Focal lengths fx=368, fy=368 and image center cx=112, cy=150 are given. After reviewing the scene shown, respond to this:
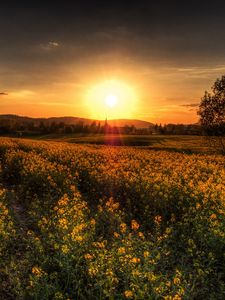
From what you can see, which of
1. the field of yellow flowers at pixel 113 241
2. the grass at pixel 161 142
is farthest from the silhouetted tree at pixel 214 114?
the field of yellow flowers at pixel 113 241

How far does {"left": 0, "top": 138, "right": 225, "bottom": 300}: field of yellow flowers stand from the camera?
6.48 meters

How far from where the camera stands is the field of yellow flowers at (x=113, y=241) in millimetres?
6480

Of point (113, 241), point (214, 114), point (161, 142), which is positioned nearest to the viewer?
point (113, 241)

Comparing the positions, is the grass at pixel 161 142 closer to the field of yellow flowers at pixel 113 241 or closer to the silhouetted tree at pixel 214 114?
the silhouetted tree at pixel 214 114

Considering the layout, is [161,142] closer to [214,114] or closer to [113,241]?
[214,114]

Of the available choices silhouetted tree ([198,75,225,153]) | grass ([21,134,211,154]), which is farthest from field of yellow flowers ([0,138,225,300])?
grass ([21,134,211,154])

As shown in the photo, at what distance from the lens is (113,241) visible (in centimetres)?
954

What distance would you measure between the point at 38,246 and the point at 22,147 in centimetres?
2804

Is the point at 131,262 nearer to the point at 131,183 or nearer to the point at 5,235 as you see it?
the point at 5,235

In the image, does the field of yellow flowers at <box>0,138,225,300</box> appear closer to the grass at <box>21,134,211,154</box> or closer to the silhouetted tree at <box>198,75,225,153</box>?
the silhouetted tree at <box>198,75,225,153</box>

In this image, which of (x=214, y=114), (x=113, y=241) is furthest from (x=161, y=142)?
(x=113, y=241)

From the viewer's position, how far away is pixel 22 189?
50.5 ft

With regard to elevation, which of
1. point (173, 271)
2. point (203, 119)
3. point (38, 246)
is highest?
point (203, 119)

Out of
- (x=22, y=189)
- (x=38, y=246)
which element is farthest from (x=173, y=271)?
(x=22, y=189)
